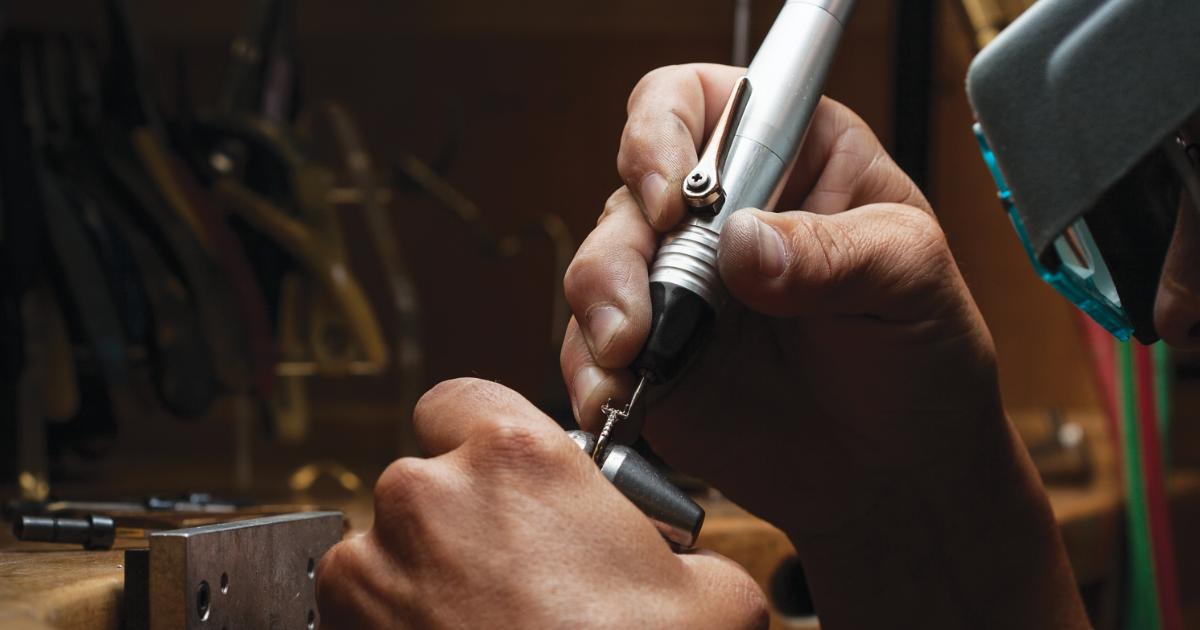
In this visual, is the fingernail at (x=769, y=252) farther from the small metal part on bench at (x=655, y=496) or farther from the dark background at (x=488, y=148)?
the dark background at (x=488, y=148)

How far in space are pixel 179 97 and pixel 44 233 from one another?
28cm

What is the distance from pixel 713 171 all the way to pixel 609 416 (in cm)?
8

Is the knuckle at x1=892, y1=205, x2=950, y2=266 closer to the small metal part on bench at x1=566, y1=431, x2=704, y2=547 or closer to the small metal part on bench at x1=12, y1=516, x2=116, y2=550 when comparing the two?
the small metal part on bench at x1=566, y1=431, x2=704, y2=547

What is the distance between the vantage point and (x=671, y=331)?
0.24 m

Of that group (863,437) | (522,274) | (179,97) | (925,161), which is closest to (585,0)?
(522,274)

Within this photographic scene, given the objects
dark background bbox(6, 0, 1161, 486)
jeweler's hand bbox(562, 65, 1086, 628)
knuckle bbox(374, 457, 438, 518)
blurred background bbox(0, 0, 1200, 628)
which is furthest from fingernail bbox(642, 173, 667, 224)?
dark background bbox(6, 0, 1161, 486)

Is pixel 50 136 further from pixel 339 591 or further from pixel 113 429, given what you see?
pixel 339 591

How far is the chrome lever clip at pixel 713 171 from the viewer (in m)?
0.26

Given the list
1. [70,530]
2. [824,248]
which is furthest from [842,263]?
[70,530]

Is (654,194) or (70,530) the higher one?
(654,194)

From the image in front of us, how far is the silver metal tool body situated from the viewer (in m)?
0.26

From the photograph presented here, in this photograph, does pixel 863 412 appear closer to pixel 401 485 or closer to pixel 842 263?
pixel 842 263

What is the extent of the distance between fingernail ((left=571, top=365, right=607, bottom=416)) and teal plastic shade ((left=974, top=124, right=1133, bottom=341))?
0.12 metres

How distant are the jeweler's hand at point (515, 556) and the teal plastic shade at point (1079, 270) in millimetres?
123
